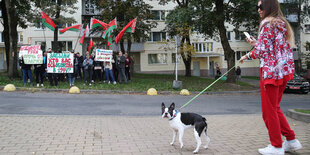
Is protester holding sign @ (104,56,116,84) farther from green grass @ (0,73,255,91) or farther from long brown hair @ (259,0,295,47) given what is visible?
long brown hair @ (259,0,295,47)

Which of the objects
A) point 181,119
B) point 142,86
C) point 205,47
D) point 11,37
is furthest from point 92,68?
point 205,47

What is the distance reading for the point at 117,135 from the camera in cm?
620

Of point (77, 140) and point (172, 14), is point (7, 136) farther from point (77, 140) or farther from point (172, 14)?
point (172, 14)

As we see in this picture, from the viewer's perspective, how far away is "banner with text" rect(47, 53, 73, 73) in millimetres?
16328

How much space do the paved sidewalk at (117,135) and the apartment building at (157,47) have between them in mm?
30805

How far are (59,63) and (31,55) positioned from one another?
170 centimetres

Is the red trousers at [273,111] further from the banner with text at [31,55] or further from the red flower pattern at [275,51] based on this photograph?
the banner with text at [31,55]

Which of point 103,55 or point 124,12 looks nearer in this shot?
point 103,55

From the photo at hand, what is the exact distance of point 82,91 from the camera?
49.6 feet

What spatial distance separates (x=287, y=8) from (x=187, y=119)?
42.7m

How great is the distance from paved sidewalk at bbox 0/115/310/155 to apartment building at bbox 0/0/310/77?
30.8 metres

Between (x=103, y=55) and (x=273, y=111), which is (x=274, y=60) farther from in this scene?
(x=103, y=55)

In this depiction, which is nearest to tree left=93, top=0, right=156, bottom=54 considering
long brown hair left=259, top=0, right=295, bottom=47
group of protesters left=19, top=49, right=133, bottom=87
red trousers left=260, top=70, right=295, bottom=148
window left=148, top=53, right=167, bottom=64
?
group of protesters left=19, top=49, right=133, bottom=87

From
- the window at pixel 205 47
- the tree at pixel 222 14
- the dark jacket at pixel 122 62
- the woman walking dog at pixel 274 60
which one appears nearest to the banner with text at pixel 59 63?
the dark jacket at pixel 122 62
